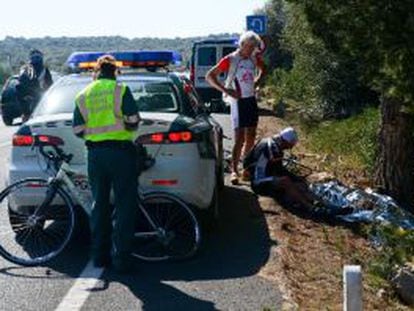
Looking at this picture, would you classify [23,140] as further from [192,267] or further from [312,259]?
[312,259]

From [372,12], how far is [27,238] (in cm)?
358

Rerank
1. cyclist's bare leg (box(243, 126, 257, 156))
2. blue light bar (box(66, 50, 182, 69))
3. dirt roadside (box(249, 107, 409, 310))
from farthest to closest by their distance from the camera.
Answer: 1. cyclist's bare leg (box(243, 126, 257, 156))
2. blue light bar (box(66, 50, 182, 69))
3. dirt roadside (box(249, 107, 409, 310))

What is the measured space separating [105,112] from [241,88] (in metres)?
4.25

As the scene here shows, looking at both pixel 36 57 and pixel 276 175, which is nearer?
pixel 276 175

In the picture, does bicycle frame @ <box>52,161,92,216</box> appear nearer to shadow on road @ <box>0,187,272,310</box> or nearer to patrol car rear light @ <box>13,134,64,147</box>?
patrol car rear light @ <box>13,134,64,147</box>

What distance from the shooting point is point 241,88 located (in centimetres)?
1059

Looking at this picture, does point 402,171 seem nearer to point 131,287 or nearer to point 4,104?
point 131,287

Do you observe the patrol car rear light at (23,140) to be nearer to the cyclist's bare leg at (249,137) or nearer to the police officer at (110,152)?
the police officer at (110,152)

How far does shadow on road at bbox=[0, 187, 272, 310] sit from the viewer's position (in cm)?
607

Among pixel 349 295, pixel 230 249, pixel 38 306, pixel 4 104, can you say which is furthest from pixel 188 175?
pixel 4 104

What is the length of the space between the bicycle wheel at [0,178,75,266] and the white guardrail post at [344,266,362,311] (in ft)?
10.5

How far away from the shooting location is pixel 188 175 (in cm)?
721

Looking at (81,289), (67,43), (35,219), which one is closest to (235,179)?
(35,219)

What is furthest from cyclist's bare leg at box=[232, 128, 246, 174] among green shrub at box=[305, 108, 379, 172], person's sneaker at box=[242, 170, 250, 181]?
green shrub at box=[305, 108, 379, 172]
